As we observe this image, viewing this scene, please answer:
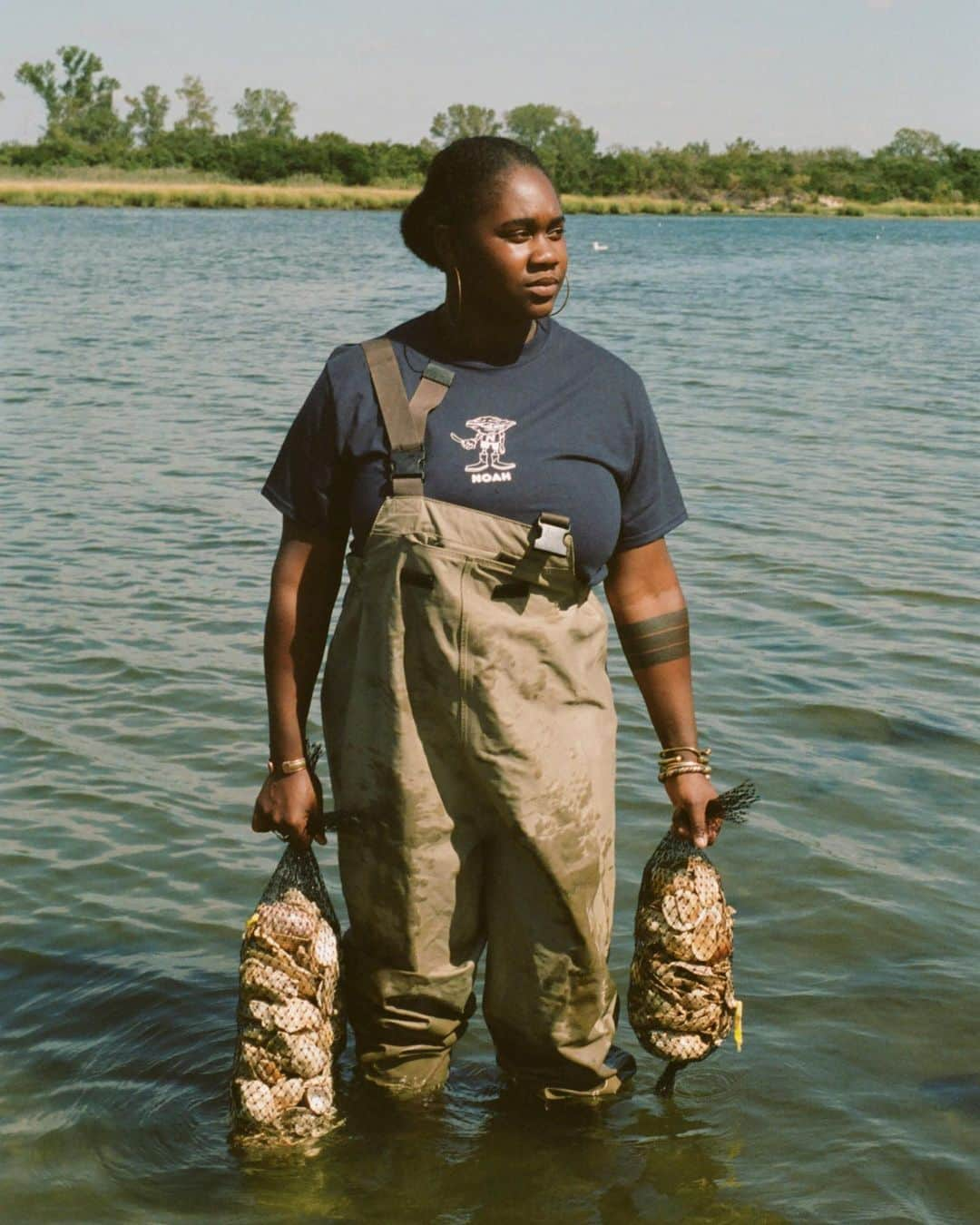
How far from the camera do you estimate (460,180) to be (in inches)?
135

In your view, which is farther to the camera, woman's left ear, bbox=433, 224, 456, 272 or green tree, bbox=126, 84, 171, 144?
green tree, bbox=126, 84, 171, 144

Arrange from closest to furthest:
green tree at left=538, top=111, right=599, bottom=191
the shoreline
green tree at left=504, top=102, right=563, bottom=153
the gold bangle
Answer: the gold bangle → the shoreline → green tree at left=538, top=111, right=599, bottom=191 → green tree at left=504, top=102, right=563, bottom=153

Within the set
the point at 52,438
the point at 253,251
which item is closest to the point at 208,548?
the point at 52,438

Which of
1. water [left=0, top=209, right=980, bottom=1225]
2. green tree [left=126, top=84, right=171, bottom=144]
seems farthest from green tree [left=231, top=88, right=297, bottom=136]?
water [left=0, top=209, right=980, bottom=1225]

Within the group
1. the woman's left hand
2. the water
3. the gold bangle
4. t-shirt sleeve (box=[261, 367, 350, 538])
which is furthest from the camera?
the water

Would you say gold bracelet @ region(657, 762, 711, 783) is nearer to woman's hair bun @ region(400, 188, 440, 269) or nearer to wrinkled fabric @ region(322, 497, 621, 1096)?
wrinkled fabric @ region(322, 497, 621, 1096)

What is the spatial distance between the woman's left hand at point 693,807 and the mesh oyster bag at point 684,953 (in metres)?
0.02

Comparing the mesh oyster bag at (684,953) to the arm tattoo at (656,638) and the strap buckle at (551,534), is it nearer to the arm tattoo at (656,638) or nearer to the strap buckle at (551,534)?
the arm tattoo at (656,638)

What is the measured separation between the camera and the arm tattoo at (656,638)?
3.74 metres

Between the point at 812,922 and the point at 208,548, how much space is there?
19.1 ft

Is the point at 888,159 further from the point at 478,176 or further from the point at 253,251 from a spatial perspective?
the point at 478,176

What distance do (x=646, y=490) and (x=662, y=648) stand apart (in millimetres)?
383

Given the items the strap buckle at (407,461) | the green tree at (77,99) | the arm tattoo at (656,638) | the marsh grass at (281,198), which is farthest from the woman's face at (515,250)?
the green tree at (77,99)

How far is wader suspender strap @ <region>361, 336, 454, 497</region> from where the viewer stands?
10.9 feet
